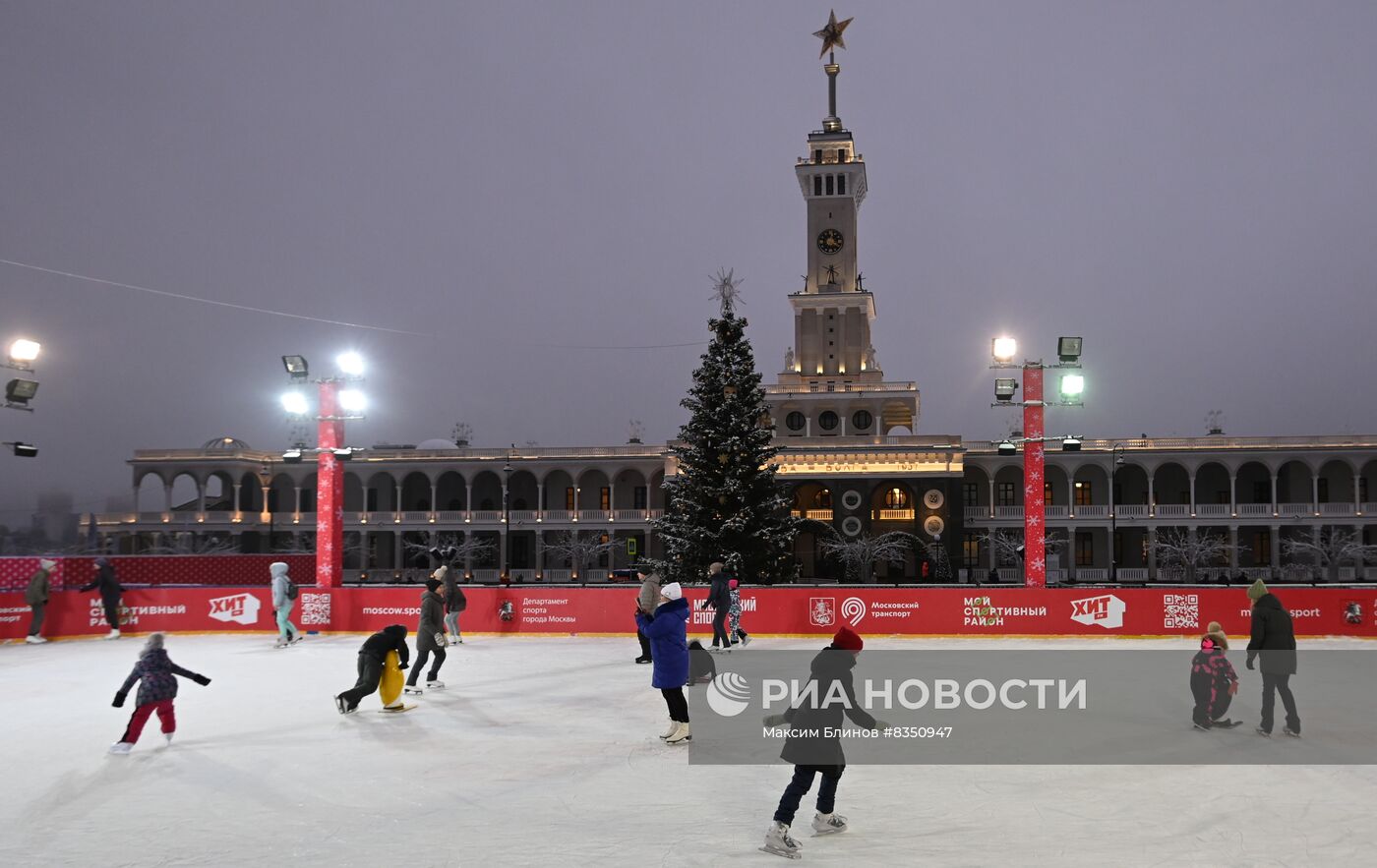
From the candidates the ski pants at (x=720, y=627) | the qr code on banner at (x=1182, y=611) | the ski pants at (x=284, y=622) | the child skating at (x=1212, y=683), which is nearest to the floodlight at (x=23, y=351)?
the ski pants at (x=284, y=622)

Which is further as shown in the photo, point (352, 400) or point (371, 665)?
point (352, 400)

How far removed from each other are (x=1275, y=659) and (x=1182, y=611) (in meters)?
12.4

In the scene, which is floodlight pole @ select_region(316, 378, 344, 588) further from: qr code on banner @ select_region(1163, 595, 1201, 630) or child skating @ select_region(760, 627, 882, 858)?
qr code on banner @ select_region(1163, 595, 1201, 630)

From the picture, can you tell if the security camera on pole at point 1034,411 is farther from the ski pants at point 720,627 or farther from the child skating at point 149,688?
the child skating at point 149,688

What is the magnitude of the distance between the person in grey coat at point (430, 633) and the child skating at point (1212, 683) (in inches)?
401

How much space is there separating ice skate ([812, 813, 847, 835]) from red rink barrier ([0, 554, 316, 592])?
24.2 meters

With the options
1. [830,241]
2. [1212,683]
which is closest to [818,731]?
[1212,683]

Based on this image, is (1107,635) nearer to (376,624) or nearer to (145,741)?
(376,624)

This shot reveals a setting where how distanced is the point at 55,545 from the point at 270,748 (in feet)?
329

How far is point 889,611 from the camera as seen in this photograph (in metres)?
23.2

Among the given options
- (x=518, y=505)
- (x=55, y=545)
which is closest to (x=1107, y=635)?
(x=518, y=505)

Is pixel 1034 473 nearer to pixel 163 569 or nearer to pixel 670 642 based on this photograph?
pixel 670 642

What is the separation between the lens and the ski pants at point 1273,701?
11.5m

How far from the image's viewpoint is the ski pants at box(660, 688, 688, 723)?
1105 centimetres
